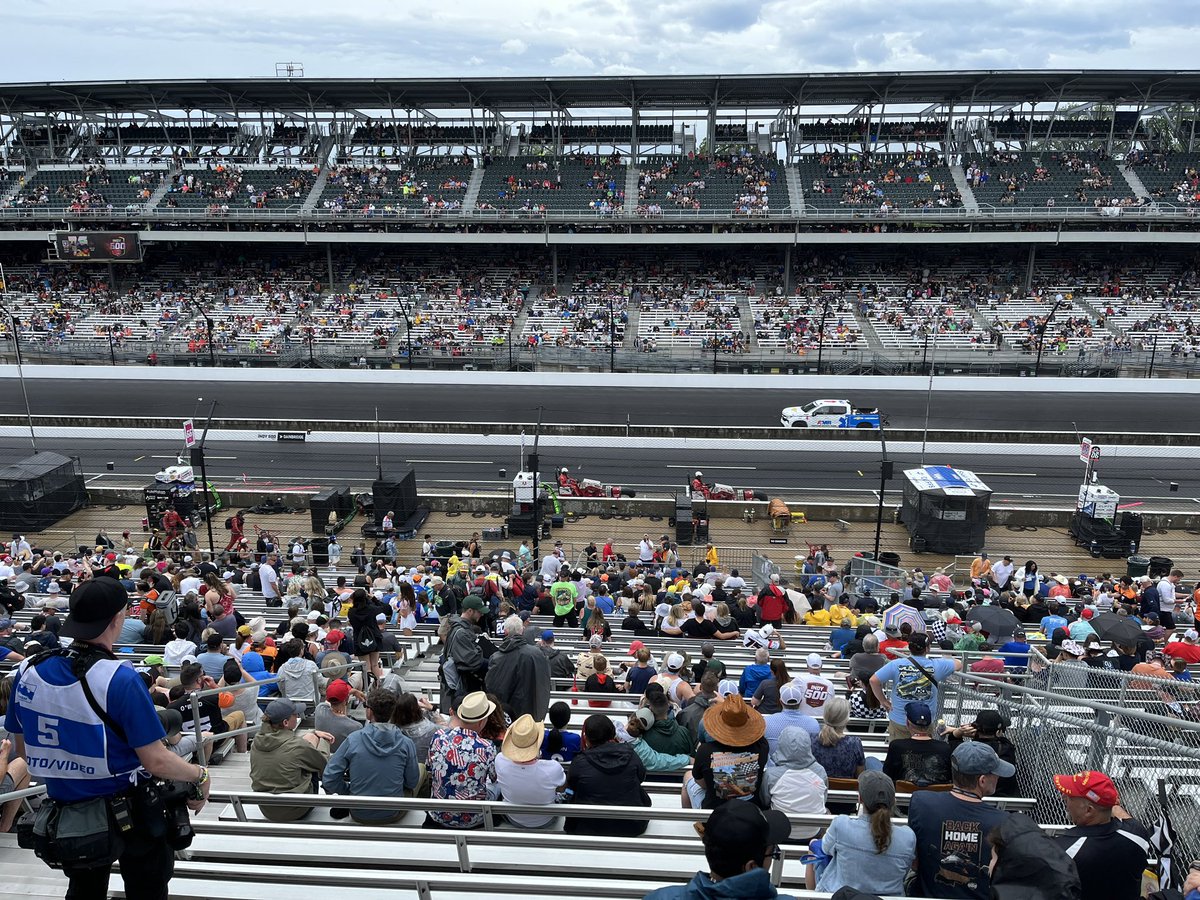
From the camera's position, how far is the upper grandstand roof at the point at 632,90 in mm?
48406

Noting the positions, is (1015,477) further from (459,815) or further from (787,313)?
(459,815)

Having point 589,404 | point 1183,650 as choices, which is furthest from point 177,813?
point 589,404

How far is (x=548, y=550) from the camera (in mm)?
22922

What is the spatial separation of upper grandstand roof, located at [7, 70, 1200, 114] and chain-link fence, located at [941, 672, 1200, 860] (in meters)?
47.5

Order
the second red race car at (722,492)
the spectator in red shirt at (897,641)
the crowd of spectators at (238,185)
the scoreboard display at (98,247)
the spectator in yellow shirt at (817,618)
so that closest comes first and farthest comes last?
1. the spectator in red shirt at (897,641)
2. the spectator in yellow shirt at (817,618)
3. the second red race car at (722,492)
4. the scoreboard display at (98,247)
5. the crowd of spectators at (238,185)

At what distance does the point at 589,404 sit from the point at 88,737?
33363 mm

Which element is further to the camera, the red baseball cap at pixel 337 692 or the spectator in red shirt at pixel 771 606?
the spectator in red shirt at pixel 771 606

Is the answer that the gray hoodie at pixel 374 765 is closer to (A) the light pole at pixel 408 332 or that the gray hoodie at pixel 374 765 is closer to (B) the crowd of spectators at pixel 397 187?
(A) the light pole at pixel 408 332

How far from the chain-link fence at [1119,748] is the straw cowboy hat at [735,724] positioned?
2.24m

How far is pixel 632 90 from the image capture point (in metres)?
50.5

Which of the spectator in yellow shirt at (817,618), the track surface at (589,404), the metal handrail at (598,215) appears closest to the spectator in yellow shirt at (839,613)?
the spectator in yellow shirt at (817,618)

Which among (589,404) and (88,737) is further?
(589,404)

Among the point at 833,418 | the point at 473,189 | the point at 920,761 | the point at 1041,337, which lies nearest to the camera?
the point at 920,761

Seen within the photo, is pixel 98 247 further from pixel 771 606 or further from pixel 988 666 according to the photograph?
pixel 988 666
